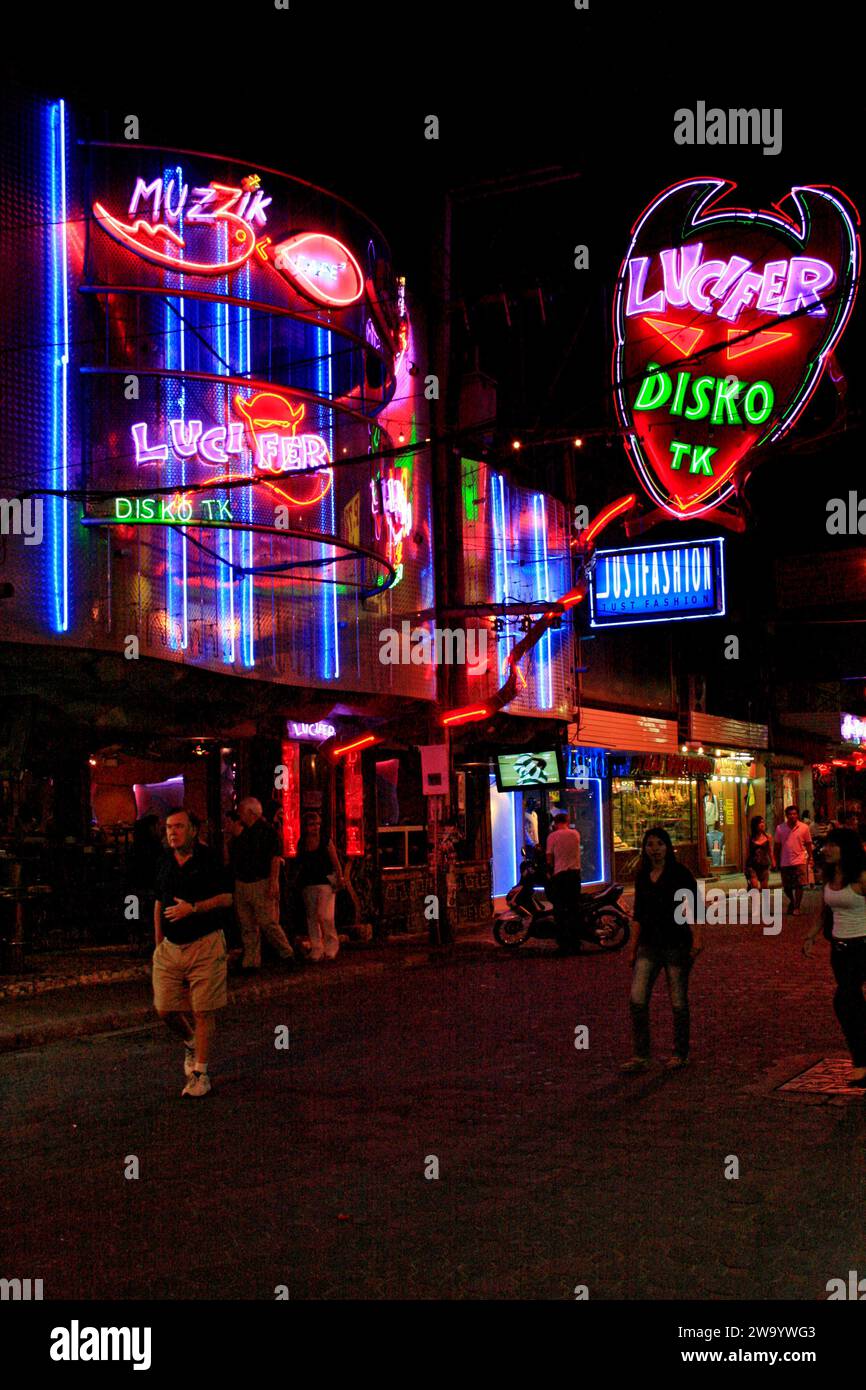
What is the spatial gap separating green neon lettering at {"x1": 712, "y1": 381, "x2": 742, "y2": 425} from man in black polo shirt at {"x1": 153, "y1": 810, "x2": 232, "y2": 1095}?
1677 cm

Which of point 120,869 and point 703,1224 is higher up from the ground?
point 120,869

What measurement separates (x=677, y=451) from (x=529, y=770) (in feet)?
21.1

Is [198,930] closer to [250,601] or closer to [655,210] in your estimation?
[250,601]

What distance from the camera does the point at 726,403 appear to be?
23375 mm

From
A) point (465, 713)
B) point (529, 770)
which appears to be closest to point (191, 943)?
point (465, 713)

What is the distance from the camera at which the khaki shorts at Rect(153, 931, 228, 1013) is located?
30.0 feet

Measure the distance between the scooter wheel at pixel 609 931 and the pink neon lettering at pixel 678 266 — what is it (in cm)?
1152

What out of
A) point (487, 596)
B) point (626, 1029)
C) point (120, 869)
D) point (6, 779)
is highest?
point (487, 596)

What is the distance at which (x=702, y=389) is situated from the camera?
917 inches

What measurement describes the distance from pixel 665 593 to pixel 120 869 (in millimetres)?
12415

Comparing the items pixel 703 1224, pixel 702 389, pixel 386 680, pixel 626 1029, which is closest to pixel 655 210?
pixel 702 389

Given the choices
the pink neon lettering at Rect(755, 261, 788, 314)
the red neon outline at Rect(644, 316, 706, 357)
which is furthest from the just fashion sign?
the pink neon lettering at Rect(755, 261, 788, 314)
